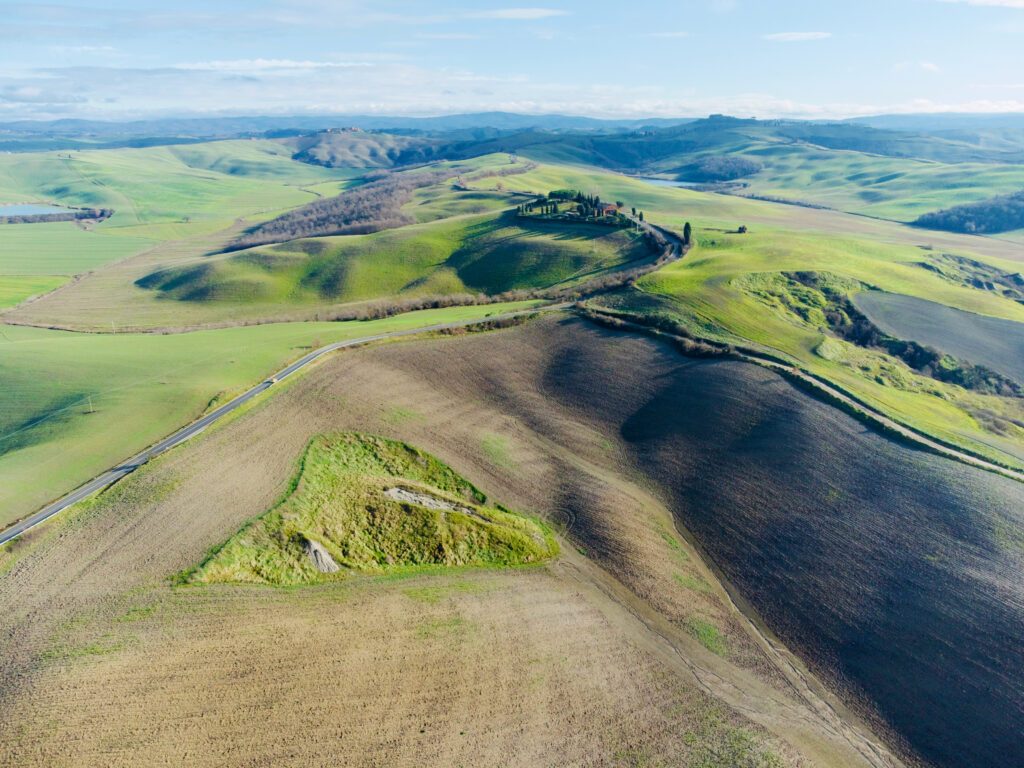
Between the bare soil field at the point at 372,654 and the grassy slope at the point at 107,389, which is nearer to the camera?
the bare soil field at the point at 372,654

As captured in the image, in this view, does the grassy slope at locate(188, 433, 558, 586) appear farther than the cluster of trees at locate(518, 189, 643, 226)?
No

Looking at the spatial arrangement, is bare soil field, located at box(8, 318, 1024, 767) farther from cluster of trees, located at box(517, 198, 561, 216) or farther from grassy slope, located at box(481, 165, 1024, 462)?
cluster of trees, located at box(517, 198, 561, 216)

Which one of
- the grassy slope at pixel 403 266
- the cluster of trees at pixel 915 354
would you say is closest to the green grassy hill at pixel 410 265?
the grassy slope at pixel 403 266

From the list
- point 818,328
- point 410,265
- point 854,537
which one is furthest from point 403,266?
point 854,537

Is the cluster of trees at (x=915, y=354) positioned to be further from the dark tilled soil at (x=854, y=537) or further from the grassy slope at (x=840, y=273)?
the dark tilled soil at (x=854, y=537)

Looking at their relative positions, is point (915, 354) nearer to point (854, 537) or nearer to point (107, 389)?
point (854, 537)

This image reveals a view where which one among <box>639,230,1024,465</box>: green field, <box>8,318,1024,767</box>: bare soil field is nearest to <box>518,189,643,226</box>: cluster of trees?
<box>639,230,1024,465</box>: green field
